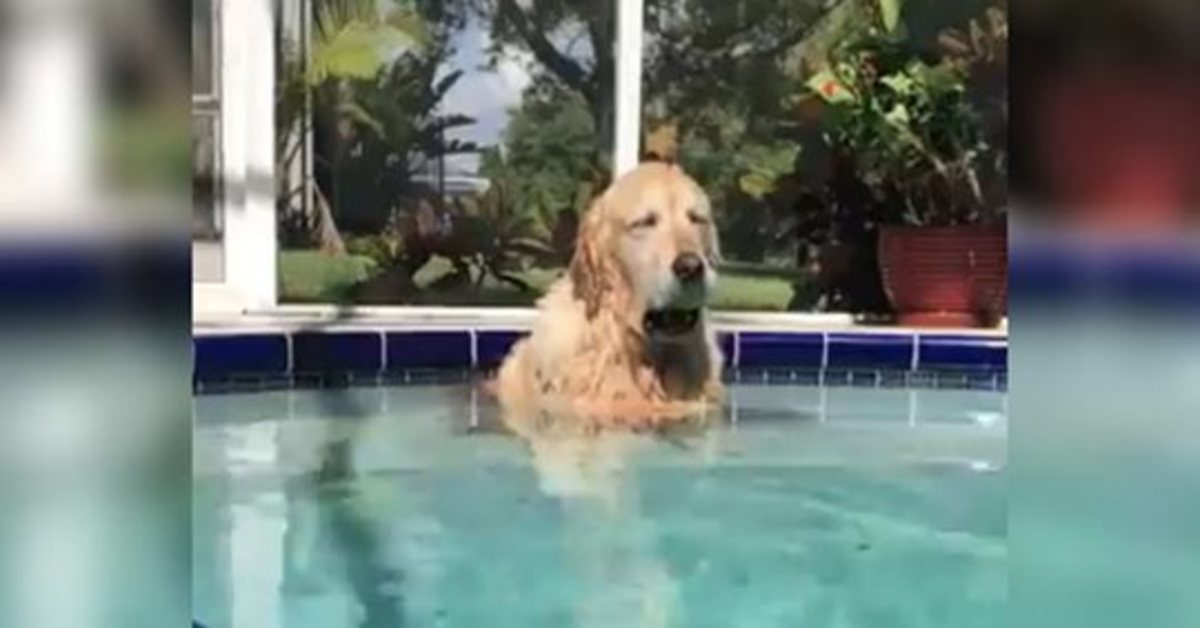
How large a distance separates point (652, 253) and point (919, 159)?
2.75 metres

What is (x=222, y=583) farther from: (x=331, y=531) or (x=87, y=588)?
(x=87, y=588)

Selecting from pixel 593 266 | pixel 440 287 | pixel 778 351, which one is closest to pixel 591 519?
pixel 593 266

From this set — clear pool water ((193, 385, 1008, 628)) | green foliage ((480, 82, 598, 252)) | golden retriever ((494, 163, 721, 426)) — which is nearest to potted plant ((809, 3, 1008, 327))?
green foliage ((480, 82, 598, 252))

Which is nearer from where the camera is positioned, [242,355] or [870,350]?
[242,355]

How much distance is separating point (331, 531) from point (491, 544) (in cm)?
40

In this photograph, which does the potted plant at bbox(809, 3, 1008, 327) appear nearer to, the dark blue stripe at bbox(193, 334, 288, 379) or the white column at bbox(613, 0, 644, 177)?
the white column at bbox(613, 0, 644, 177)

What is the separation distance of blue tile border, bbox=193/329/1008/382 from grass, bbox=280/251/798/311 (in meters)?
0.53

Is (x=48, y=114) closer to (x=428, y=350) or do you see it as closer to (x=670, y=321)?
(x=670, y=321)

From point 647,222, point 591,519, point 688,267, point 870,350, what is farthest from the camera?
point 870,350

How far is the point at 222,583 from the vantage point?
3.09 meters

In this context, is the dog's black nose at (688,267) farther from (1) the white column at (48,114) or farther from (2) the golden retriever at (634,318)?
(1) the white column at (48,114)

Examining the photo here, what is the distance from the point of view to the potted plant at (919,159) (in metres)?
7.20

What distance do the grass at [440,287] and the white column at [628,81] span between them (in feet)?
2.32

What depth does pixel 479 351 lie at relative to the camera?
6.83 m
